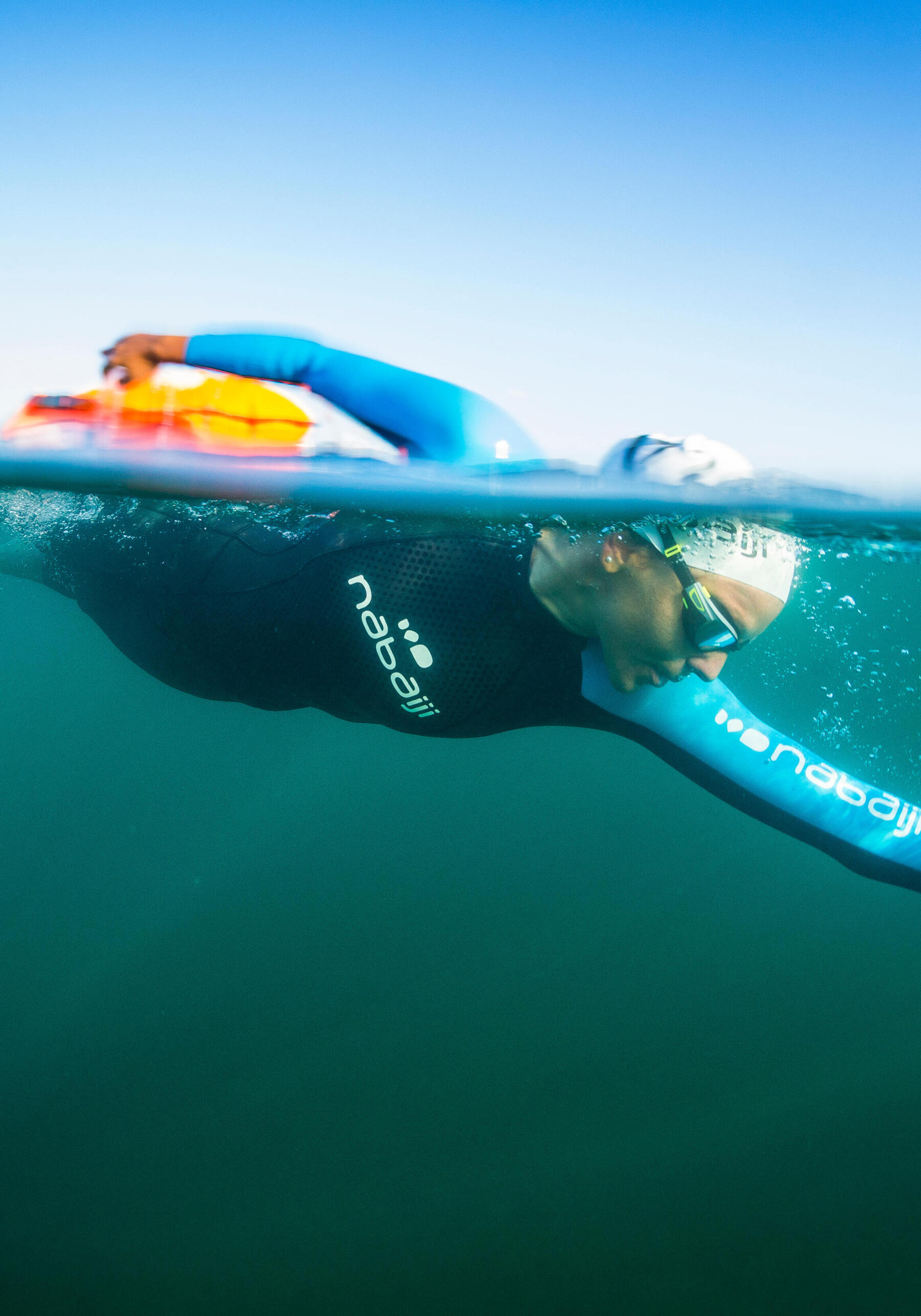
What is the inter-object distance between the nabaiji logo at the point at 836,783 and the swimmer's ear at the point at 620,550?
2.46 feet

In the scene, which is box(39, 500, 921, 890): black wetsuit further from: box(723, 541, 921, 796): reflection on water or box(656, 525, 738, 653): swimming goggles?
box(723, 541, 921, 796): reflection on water

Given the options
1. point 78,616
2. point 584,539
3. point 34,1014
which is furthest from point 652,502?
point 34,1014

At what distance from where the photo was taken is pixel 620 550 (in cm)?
299

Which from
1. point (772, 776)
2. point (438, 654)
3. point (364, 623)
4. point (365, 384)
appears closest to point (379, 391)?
point (365, 384)

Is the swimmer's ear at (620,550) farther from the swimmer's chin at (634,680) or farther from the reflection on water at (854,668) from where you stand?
the reflection on water at (854,668)

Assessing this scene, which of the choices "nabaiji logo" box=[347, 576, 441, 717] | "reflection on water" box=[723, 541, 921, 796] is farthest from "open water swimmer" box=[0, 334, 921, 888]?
"reflection on water" box=[723, 541, 921, 796]

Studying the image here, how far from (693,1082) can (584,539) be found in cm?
808

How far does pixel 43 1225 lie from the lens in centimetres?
540

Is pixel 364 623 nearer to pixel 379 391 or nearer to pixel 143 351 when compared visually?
pixel 379 391

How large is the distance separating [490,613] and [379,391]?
926 mm

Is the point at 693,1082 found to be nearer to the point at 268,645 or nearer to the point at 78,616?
the point at 268,645

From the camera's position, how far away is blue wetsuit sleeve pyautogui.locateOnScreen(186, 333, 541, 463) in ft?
8.56

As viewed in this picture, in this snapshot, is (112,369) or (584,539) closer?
(112,369)

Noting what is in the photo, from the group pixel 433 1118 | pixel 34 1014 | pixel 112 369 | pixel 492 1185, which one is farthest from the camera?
pixel 34 1014
